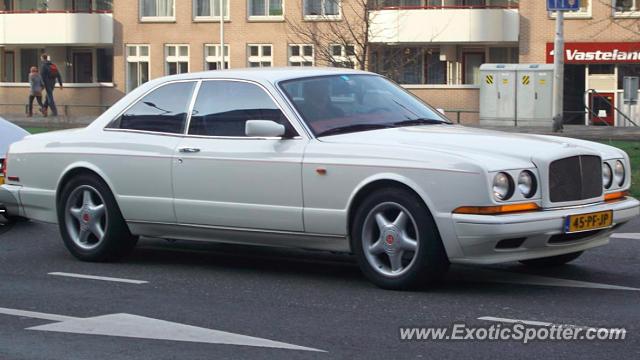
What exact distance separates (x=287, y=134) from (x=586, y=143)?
82.7 inches

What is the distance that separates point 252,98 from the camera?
9484 mm

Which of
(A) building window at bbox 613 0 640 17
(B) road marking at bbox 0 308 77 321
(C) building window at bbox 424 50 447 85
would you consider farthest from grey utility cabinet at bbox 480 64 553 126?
(B) road marking at bbox 0 308 77 321

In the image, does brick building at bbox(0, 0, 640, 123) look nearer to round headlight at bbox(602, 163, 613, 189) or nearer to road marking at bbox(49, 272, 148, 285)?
road marking at bbox(49, 272, 148, 285)

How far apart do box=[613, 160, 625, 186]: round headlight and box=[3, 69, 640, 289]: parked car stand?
0.04ft

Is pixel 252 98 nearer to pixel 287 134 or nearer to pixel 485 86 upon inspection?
pixel 287 134

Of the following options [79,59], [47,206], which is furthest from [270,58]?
[47,206]

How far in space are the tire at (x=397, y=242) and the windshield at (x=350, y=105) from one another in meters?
0.78

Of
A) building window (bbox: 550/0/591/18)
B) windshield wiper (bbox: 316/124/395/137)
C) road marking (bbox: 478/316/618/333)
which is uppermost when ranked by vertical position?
building window (bbox: 550/0/591/18)

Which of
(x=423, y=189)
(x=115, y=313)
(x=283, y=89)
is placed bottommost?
(x=115, y=313)

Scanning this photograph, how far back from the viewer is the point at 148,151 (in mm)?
9875

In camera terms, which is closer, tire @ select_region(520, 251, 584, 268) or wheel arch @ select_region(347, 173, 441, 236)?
wheel arch @ select_region(347, 173, 441, 236)

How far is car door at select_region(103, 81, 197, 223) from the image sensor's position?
32.1 ft

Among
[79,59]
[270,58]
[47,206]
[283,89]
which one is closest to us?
[283,89]

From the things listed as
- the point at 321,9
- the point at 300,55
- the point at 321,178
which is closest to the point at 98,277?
the point at 321,178
